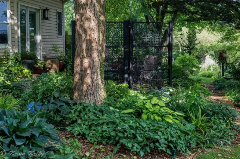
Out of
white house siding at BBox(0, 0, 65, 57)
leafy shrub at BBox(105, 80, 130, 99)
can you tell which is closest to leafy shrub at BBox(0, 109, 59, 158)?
leafy shrub at BBox(105, 80, 130, 99)

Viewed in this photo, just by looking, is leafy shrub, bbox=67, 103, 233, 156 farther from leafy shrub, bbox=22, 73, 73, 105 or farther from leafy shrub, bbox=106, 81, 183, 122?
leafy shrub, bbox=22, 73, 73, 105

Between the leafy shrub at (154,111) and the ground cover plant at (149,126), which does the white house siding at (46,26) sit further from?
the leafy shrub at (154,111)

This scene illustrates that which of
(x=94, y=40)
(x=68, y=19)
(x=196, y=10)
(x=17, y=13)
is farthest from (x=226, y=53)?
(x=68, y=19)

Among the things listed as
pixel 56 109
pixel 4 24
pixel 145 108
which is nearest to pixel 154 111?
pixel 145 108

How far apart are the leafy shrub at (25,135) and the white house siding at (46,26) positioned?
24.2ft

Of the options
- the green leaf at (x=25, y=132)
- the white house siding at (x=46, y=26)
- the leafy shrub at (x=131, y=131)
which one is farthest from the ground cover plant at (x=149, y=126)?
the white house siding at (x=46, y=26)

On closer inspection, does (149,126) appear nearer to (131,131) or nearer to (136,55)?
(131,131)

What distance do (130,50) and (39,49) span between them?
562 centimetres

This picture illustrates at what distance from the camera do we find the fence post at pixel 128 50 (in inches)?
306

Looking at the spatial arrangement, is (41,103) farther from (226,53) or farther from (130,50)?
(226,53)

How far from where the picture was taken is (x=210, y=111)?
17.6 feet

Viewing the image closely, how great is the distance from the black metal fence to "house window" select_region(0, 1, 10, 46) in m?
4.26

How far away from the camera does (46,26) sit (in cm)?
1238

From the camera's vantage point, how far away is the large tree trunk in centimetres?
485
